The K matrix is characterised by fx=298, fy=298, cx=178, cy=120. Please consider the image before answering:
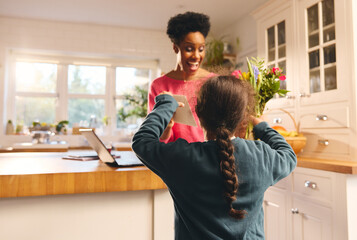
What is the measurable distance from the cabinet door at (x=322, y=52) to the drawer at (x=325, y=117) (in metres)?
0.07

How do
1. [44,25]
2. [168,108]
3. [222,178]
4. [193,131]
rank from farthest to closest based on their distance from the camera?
[44,25], [193,131], [168,108], [222,178]

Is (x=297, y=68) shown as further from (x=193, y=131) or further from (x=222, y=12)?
(x=222, y=12)

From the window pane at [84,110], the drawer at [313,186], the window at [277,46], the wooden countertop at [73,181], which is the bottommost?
the drawer at [313,186]

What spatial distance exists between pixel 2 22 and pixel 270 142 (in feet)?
15.0

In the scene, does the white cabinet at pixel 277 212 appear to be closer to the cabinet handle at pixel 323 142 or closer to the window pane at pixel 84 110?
the cabinet handle at pixel 323 142

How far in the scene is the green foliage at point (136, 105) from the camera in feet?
15.1

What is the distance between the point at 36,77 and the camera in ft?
15.3

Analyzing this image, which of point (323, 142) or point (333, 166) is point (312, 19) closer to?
point (323, 142)

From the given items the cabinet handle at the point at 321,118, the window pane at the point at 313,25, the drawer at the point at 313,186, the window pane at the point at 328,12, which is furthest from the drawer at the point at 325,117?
the window pane at the point at 328,12

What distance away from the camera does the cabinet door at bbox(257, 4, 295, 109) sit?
→ 8.77 ft

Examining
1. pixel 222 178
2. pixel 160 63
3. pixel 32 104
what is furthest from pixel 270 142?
pixel 32 104

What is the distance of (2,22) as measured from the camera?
4.23 metres

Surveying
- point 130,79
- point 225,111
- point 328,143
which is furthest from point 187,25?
point 130,79

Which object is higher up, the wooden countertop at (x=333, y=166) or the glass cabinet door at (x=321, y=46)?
the glass cabinet door at (x=321, y=46)
